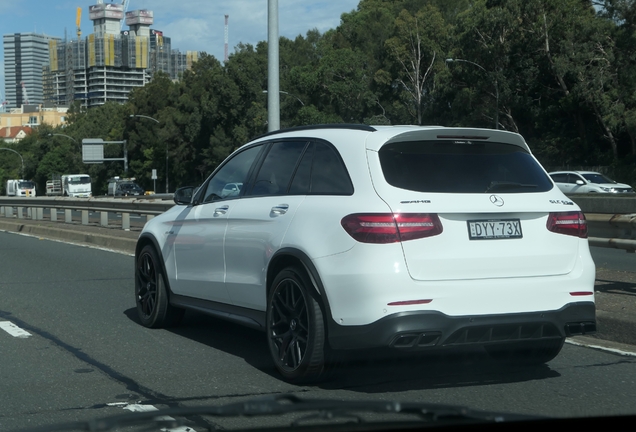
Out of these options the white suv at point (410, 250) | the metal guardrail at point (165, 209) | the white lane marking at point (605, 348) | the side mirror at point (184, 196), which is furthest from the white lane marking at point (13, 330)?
the metal guardrail at point (165, 209)

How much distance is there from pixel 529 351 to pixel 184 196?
10.8 ft

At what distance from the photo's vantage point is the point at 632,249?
28.7 ft

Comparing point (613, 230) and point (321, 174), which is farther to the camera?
point (613, 230)

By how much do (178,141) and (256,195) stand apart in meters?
85.2

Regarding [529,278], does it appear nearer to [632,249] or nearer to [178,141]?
[632,249]

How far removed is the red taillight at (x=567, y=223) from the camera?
5.69 m

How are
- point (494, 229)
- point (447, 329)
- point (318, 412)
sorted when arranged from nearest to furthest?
point (318, 412), point (447, 329), point (494, 229)

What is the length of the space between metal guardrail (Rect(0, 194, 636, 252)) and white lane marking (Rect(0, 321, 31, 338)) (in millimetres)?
5719

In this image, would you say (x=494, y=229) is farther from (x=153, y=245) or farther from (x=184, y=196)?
(x=153, y=245)

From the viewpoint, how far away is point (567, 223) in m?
5.75

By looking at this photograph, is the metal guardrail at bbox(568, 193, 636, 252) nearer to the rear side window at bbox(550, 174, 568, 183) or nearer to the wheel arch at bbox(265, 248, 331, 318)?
the wheel arch at bbox(265, 248, 331, 318)

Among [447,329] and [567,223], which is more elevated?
[567,223]

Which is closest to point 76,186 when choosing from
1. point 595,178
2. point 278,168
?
point 595,178

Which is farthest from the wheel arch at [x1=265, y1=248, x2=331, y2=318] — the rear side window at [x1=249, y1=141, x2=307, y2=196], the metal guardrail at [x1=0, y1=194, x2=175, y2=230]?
the metal guardrail at [x1=0, y1=194, x2=175, y2=230]
